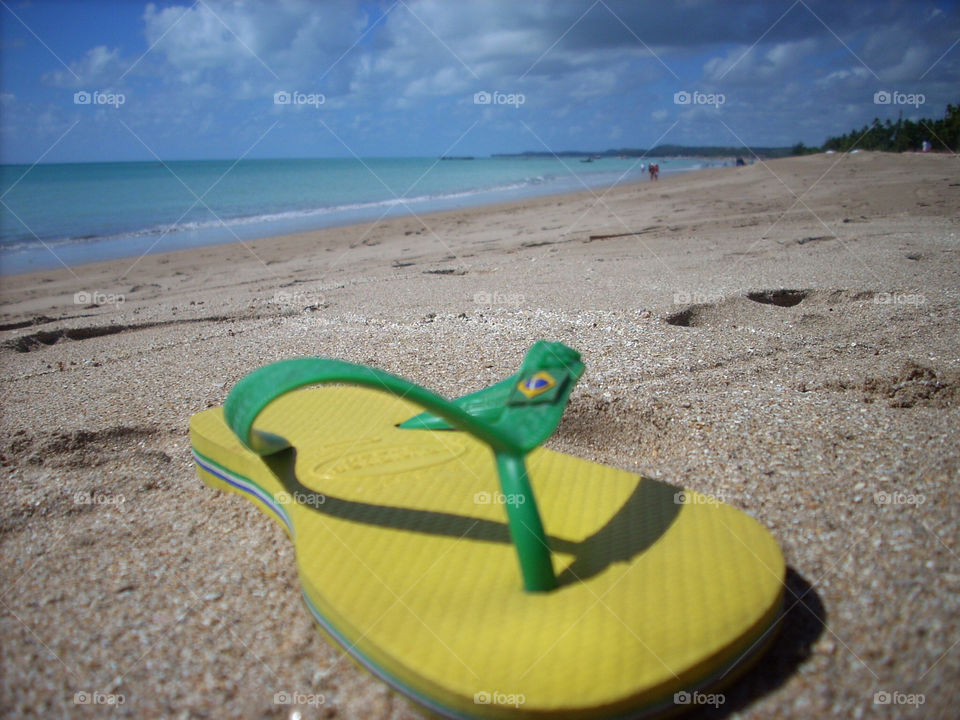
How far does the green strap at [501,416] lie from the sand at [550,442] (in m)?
0.33

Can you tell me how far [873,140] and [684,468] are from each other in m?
24.6


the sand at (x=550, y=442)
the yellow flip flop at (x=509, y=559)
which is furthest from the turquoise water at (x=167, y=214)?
the yellow flip flop at (x=509, y=559)

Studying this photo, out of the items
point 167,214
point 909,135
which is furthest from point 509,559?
point 909,135

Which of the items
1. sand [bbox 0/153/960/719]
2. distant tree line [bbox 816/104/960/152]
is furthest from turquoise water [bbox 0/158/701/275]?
distant tree line [bbox 816/104/960/152]

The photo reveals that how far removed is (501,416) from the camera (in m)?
1.25

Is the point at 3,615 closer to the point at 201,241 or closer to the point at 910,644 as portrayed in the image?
the point at 910,644

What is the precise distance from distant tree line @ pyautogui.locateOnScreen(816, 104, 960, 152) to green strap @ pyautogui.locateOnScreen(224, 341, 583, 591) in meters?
19.4

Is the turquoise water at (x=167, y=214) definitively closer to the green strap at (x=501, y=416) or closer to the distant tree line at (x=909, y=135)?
the green strap at (x=501, y=416)

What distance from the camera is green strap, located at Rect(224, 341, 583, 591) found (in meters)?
1.04

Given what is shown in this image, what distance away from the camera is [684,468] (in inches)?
64.0

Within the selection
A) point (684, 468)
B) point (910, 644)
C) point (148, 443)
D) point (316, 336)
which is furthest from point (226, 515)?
point (316, 336)

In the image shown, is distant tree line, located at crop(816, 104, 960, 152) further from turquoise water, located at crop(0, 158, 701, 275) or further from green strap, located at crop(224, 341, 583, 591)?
green strap, located at crop(224, 341, 583, 591)

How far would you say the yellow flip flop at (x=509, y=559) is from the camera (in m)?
0.89

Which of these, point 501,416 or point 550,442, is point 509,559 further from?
point 550,442
